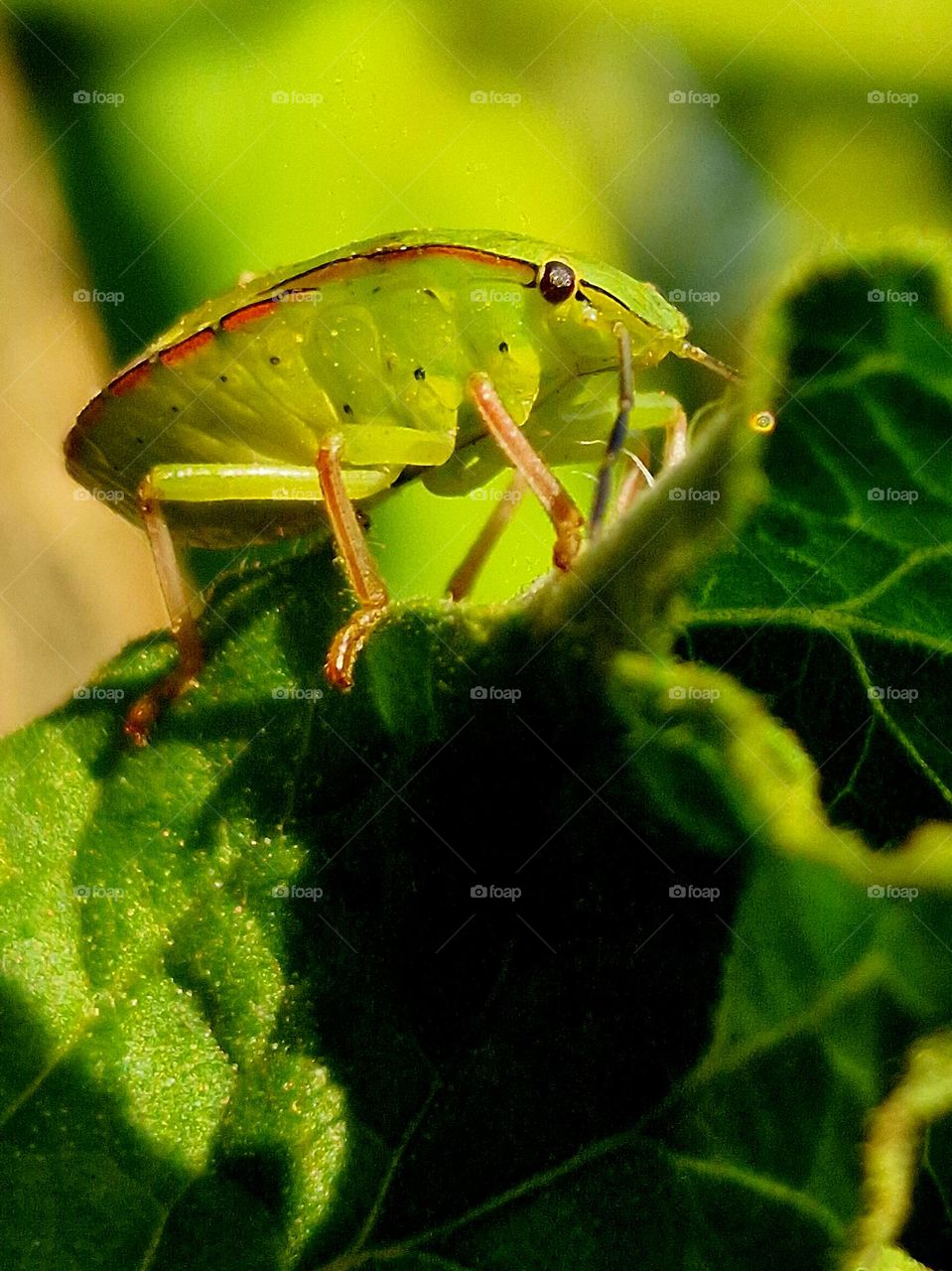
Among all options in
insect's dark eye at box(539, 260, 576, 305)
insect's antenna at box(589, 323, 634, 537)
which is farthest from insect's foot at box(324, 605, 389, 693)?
insect's dark eye at box(539, 260, 576, 305)

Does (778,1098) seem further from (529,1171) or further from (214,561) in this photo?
(214,561)

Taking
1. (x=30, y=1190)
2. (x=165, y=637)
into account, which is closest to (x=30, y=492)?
(x=165, y=637)

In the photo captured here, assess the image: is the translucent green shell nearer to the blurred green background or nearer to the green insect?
the green insect

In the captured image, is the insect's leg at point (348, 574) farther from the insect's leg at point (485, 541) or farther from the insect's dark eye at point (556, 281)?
the insect's dark eye at point (556, 281)

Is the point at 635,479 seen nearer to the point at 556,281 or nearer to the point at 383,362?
the point at 556,281

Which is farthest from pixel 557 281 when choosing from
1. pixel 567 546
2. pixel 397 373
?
pixel 567 546
